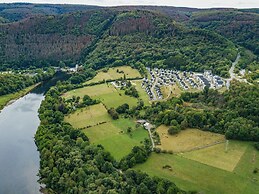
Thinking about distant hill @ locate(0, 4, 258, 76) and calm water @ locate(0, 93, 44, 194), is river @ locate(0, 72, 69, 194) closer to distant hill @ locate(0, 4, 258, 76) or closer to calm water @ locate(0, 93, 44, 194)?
calm water @ locate(0, 93, 44, 194)

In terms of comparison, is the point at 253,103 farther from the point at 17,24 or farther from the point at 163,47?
the point at 17,24

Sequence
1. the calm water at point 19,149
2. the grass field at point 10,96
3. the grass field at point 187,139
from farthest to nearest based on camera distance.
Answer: the grass field at point 10,96 < the grass field at point 187,139 < the calm water at point 19,149

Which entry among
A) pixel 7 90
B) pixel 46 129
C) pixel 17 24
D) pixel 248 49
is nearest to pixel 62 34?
pixel 17 24

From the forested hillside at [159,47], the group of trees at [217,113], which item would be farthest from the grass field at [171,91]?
the forested hillside at [159,47]

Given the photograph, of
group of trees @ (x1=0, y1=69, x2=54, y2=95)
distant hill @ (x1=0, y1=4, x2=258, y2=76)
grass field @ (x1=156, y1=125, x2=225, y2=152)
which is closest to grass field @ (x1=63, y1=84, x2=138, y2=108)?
group of trees @ (x1=0, y1=69, x2=54, y2=95)

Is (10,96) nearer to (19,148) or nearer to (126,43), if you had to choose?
(19,148)

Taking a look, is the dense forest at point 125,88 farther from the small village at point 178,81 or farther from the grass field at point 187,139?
the small village at point 178,81
